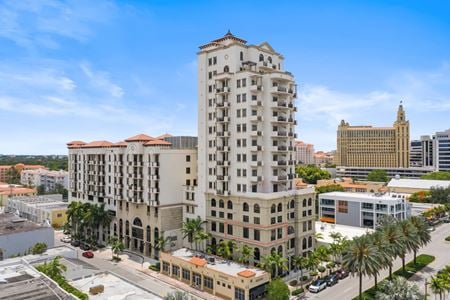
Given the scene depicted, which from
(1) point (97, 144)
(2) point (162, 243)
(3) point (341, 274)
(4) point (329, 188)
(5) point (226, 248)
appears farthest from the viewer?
(4) point (329, 188)

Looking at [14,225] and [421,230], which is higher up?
[421,230]

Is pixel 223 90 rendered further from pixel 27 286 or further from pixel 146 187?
pixel 27 286

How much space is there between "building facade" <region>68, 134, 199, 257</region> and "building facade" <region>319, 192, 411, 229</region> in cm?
4520

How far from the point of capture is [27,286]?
4147 cm

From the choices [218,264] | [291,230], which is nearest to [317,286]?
[291,230]

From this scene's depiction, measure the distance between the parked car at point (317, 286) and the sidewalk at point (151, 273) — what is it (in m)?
15.3

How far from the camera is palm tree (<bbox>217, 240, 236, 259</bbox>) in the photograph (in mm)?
67669

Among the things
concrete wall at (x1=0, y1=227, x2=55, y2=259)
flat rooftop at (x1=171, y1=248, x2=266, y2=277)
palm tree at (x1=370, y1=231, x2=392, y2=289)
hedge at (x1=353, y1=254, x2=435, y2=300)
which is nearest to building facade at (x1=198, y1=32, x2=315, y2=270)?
flat rooftop at (x1=171, y1=248, x2=266, y2=277)

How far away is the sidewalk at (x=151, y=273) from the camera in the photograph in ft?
199

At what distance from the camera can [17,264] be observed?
51812 millimetres

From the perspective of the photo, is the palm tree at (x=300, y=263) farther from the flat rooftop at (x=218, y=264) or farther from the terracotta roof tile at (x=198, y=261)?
the terracotta roof tile at (x=198, y=261)

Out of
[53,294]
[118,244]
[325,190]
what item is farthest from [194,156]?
[325,190]

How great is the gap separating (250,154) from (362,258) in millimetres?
27407

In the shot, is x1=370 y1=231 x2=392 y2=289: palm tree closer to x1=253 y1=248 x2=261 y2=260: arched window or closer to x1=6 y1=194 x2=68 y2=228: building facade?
x1=253 y1=248 x2=261 y2=260: arched window
